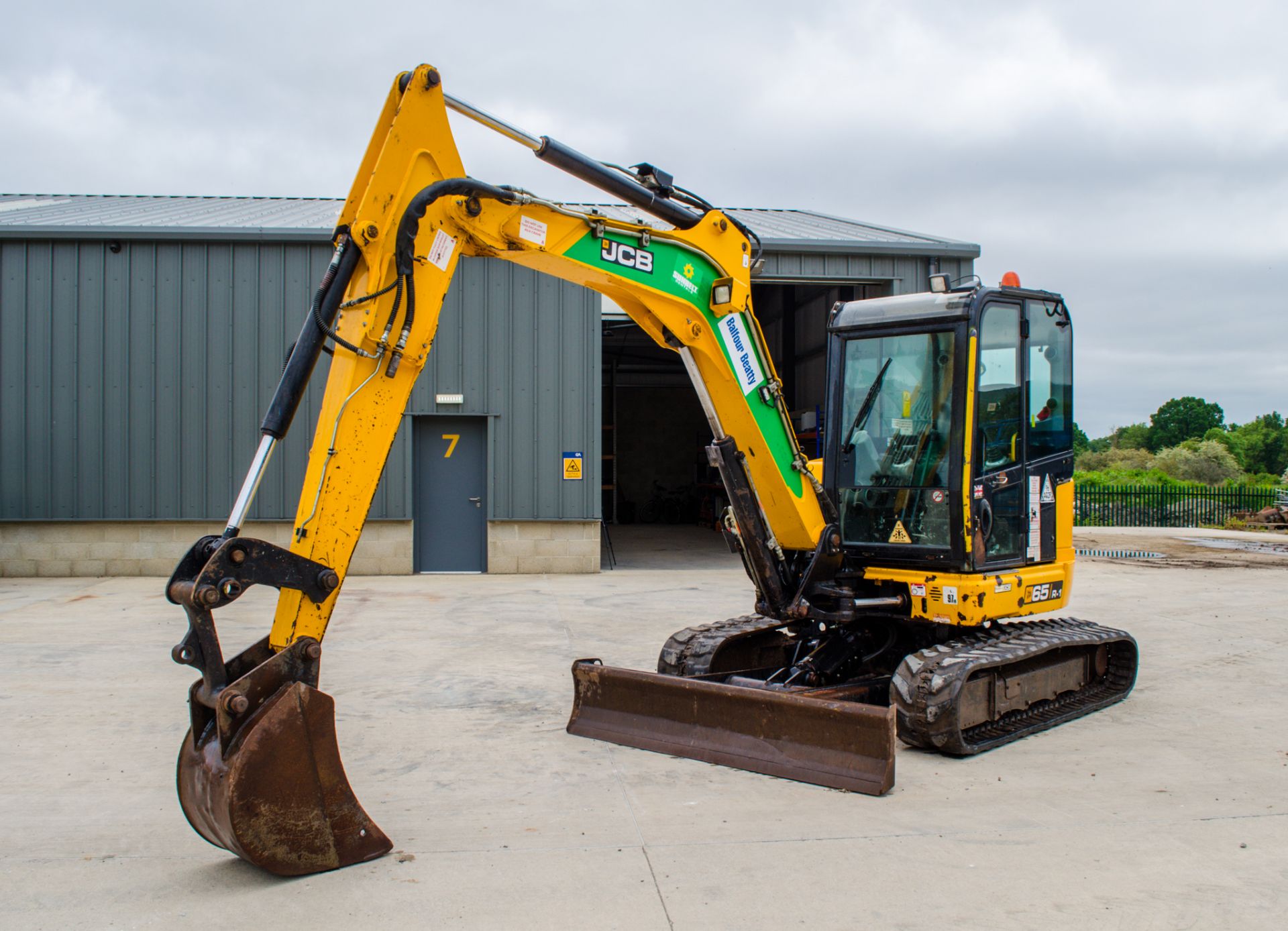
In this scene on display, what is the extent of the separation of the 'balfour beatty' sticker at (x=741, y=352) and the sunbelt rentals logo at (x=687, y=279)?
0.83ft

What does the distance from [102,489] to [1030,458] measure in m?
12.8

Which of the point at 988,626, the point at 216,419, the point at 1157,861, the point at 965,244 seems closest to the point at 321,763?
the point at 1157,861

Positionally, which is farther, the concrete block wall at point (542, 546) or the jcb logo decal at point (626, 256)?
the concrete block wall at point (542, 546)

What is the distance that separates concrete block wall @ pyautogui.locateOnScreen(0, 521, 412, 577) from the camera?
14289 millimetres

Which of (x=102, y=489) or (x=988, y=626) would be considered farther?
(x=102, y=489)

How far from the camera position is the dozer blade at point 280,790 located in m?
3.84

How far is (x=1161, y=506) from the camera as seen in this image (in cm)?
3109

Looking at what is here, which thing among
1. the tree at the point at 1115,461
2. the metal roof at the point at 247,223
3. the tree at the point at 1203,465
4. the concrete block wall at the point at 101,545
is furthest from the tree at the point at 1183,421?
the concrete block wall at the point at 101,545

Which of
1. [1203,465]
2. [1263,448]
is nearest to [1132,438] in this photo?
[1263,448]

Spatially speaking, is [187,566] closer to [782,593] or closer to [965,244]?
[782,593]

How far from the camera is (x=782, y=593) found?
6445mm

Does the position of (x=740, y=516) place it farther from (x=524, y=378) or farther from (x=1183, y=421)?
(x=1183, y=421)

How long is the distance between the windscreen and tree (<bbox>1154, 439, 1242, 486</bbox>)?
48197 mm

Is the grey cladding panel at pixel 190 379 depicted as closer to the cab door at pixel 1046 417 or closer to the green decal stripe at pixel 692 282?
the cab door at pixel 1046 417
